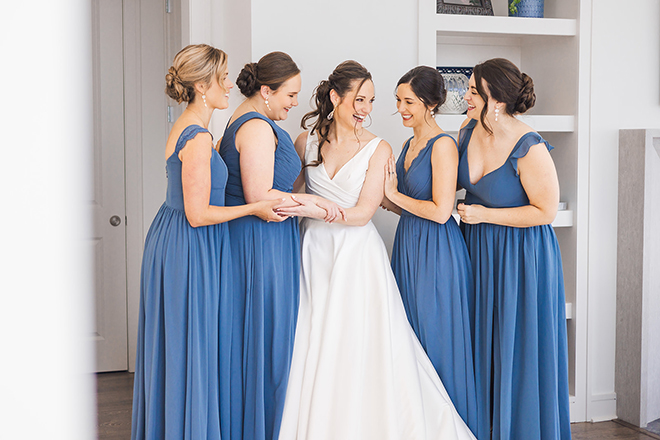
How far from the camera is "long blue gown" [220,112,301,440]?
213 cm

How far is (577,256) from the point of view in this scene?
308cm

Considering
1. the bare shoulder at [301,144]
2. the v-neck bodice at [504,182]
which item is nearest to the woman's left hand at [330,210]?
the bare shoulder at [301,144]

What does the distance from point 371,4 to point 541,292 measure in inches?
65.4

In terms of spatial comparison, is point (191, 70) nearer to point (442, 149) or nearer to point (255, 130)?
point (255, 130)

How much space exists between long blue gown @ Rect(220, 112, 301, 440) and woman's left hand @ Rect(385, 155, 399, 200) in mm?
448

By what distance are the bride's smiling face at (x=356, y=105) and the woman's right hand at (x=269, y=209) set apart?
51cm

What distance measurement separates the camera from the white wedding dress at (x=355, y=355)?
214cm

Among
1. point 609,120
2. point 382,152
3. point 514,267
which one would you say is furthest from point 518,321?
point 609,120

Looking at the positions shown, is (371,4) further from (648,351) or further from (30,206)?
(30,206)

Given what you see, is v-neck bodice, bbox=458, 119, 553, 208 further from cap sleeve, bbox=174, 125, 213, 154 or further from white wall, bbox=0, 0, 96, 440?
white wall, bbox=0, 0, 96, 440

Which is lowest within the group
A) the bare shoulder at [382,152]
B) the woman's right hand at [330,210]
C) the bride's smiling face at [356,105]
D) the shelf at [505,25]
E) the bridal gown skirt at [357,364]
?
the bridal gown skirt at [357,364]

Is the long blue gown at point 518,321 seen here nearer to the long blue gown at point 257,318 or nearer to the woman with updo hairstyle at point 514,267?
the woman with updo hairstyle at point 514,267

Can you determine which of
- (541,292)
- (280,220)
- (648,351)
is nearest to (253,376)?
(280,220)

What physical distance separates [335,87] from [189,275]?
3.36ft
